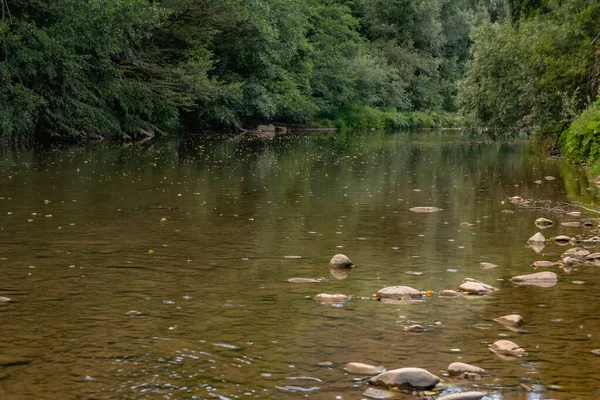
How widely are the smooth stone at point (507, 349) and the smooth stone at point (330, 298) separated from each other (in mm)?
1898

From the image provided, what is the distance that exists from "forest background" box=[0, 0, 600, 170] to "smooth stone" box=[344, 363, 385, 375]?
17.6m

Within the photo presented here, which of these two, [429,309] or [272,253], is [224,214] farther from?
[429,309]

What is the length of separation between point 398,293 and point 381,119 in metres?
62.7

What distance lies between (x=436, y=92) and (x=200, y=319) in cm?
7516

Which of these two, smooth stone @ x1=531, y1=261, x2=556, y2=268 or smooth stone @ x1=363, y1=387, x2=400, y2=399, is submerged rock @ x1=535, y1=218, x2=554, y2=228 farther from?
smooth stone @ x1=363, y1=387, x2=400, y2=399

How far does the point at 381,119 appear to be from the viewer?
70438 mm

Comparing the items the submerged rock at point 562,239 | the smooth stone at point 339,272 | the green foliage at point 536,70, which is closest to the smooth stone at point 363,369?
the smooth stone at point 339,272

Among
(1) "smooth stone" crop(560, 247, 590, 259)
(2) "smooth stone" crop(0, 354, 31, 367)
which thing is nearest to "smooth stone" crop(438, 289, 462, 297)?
(1) "smooth stone" crop(560, 247, 590, 259)

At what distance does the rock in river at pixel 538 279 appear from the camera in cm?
919

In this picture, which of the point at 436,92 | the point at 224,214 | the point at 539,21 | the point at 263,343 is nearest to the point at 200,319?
the point at 263,343

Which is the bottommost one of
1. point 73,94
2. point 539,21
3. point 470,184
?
point 470,184

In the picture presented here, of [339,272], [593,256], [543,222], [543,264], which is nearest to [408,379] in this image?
[339,272]

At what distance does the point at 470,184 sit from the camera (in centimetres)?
2141

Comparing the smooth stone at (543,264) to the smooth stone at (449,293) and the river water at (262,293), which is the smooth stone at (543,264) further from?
the smooth stone at (449,293)
